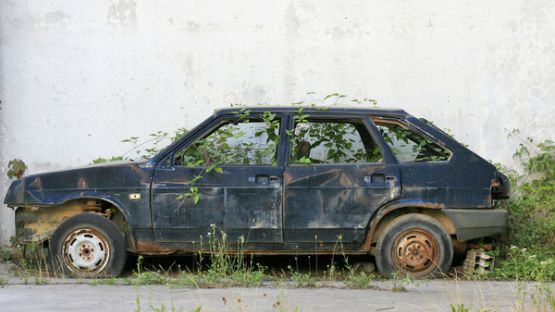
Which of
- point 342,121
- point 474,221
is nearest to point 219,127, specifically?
point 342,121

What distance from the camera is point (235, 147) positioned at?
8453mm

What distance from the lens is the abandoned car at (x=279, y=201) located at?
26.8ft

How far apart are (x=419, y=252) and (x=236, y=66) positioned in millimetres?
3663

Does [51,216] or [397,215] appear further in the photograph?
[51,216]

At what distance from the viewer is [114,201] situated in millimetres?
8234

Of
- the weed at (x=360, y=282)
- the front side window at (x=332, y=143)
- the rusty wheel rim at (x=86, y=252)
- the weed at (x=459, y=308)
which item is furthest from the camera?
the front side window at (x=332, y=143)

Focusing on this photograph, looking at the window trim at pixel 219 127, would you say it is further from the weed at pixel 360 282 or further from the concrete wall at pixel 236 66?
the concrete wall at pixel 236 66

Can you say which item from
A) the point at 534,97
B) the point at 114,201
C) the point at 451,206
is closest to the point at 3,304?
the point at 114,201

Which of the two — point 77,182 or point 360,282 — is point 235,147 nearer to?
point 77,182

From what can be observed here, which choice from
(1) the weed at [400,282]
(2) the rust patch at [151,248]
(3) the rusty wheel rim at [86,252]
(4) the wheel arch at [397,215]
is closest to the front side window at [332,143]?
(4) the wheel arch at [397,215]

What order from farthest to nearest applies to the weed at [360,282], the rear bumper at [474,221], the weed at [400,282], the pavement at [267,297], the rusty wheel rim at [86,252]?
1. the rusty wheel rim at [86,252]
2. the rear bumper at [474,221]
3. the weed at [360,282]
4. the weed at [400,282]
5. the pavement at [267,297]

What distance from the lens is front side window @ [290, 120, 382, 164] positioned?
838 cm

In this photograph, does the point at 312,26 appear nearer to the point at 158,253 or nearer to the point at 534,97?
the point at 534,97

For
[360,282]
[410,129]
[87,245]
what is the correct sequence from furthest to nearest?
[410,129] → [87,245] → [360,282]
